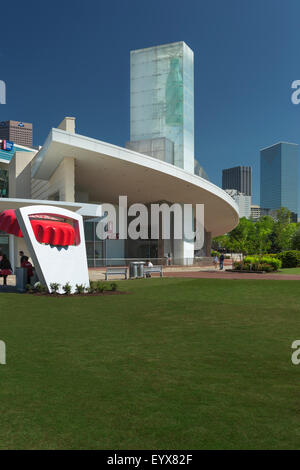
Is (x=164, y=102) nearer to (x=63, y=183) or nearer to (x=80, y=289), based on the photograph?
(x=63, y=183)

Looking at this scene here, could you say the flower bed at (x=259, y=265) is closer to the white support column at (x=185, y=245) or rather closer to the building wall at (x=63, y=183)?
the white support column at (x=185, y=245)

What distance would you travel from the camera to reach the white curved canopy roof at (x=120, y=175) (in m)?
29.1

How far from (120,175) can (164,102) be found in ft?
83.6

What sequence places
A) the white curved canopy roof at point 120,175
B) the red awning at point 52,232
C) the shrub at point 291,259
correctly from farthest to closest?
the shrub at point 291,259 → the white curved canopy roof at point 120,175 → the red awning at point 52,232

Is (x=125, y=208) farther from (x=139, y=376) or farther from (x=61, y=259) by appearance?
(x=139, y=376)

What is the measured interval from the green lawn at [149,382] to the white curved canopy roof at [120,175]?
70.5 ft

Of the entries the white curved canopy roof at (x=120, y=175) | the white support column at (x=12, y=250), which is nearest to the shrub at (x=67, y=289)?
the white support column at (x=12, y=250)

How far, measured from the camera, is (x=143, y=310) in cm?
1069
